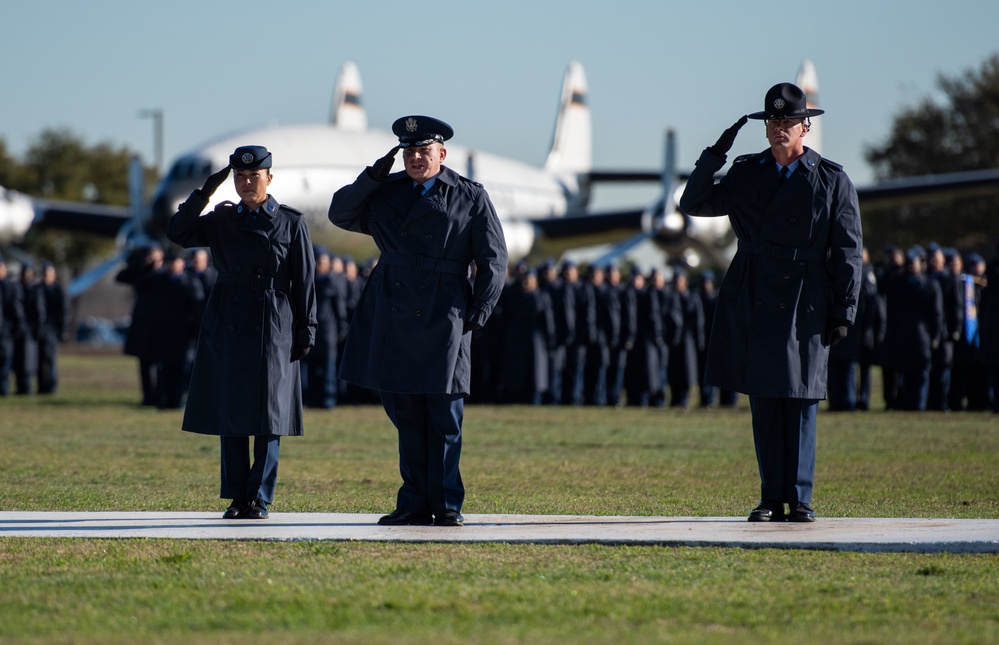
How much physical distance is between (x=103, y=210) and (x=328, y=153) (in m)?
9.43

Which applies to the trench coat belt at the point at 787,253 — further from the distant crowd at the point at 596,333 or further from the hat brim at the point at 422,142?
the distant crowd at the point at 596,333

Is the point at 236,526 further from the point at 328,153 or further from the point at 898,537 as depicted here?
the point at 328,153

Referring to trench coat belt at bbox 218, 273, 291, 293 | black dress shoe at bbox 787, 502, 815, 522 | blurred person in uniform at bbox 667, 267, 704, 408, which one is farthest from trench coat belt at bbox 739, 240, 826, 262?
blurred person in uniform at bbox 667, 267, 704, 408

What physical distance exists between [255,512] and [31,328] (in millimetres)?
15735

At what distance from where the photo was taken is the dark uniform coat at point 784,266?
684 centimetres

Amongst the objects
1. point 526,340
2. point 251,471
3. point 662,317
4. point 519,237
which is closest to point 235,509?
point 251,471

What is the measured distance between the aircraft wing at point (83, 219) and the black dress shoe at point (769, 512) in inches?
1181

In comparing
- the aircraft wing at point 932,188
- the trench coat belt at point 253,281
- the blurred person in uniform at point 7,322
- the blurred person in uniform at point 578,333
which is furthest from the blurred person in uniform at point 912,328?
the aircraft wing at point 932,188

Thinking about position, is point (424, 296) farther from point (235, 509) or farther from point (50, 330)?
point (50, 330)

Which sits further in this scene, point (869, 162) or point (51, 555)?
point (869, 162)

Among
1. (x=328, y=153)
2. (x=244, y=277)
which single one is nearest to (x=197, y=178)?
(x=328, y=153)

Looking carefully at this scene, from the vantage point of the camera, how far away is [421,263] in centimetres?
680

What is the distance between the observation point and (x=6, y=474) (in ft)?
32.0

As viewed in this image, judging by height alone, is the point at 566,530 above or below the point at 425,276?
below
